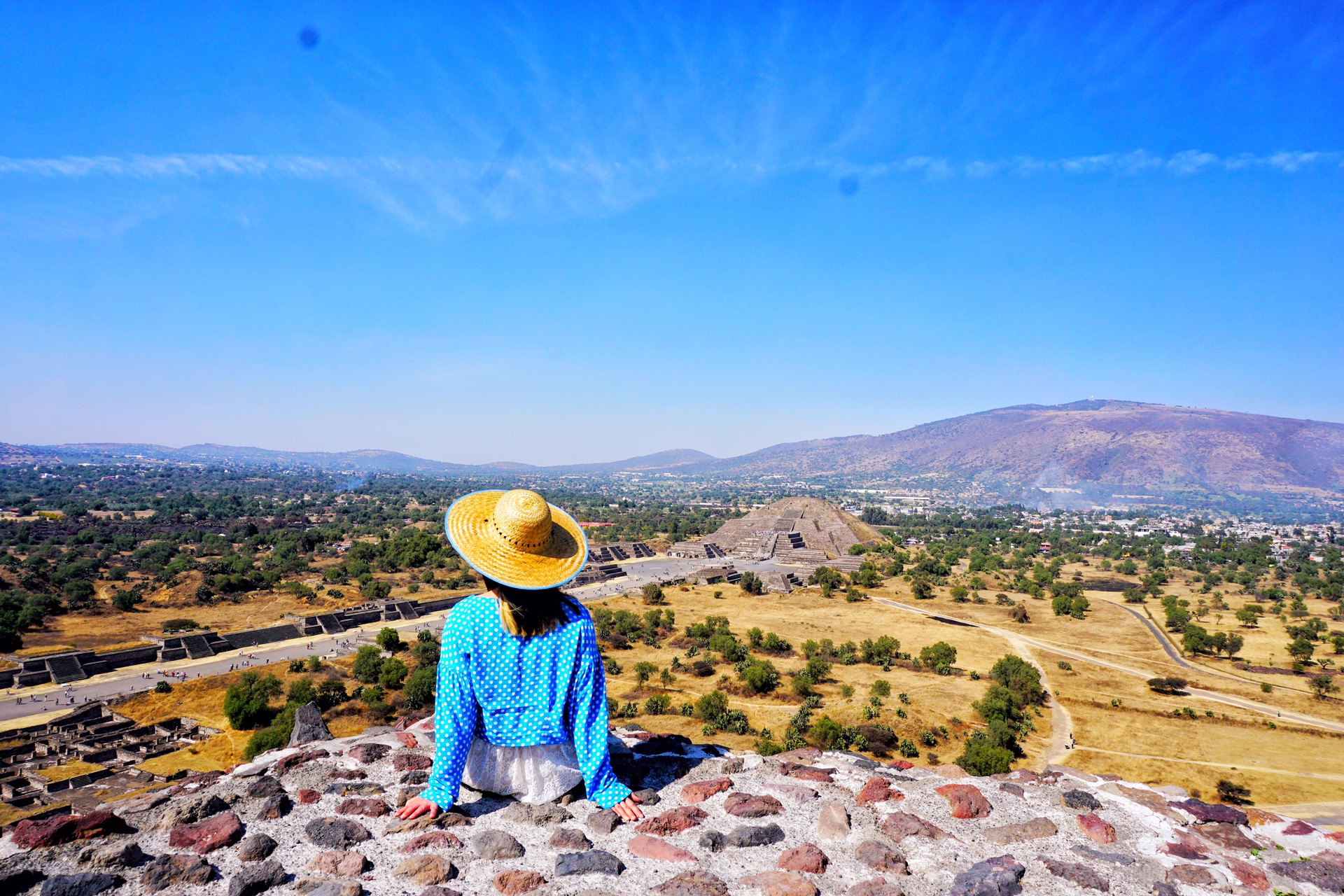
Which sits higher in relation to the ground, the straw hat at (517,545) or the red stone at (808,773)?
the straw hat at (517,545)

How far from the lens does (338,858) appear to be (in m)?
3.51

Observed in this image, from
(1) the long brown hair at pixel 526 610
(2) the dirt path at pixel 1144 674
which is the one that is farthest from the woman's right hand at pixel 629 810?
(2) the dirt path at pixel 1144 674

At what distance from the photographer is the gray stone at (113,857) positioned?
326 centimetres

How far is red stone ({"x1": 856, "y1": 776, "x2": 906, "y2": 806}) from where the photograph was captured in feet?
14.9

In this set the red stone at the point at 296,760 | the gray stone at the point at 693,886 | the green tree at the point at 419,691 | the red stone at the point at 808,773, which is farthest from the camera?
the green tree at the point at 419,691

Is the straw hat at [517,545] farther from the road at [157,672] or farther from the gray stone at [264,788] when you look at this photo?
the road at [157,672]

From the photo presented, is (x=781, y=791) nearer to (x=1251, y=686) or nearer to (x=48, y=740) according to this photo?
(x=48, y=740)

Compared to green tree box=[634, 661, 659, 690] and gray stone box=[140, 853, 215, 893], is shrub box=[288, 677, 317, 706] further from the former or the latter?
gray stone box=[140, 853, 215, 893]

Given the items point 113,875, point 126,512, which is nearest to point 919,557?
point 113,875

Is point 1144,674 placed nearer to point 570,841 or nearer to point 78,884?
point 570,841

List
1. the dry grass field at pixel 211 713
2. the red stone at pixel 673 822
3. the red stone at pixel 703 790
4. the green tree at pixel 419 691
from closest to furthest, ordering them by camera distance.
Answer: the red stone at pixel 673 822, the red stone at pixel 703 790, the dry grass field at pixel 211 713, the green tree at pixel 419 691

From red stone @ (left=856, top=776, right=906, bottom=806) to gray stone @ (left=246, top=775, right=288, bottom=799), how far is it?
160 inches

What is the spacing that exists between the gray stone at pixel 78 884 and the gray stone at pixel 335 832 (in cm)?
90

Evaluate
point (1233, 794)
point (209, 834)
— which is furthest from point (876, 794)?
point (1233, 794)
